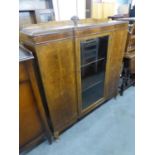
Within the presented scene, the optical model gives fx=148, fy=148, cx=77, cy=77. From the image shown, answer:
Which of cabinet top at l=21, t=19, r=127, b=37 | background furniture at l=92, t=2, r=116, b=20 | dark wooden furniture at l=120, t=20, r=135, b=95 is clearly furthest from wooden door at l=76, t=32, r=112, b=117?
background furniture at l=92, t=2, r=116, b=20

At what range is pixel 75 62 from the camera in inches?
56.6

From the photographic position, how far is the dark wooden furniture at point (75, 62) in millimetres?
1198

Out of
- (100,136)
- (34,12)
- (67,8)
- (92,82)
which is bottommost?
(100,136)

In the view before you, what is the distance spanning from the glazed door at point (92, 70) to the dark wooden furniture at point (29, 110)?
0.52 meters

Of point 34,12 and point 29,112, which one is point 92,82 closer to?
point 29,112

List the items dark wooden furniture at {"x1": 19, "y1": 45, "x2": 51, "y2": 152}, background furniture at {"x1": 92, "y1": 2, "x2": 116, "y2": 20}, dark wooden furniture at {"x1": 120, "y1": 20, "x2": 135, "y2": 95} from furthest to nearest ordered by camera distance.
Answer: background furniture at {"x1": 92, "y1": 2, "x2": 116, "y2": 20} < dark wooden furniture at {"x1": 120, "y1": 20, "x2": 135, "y2": 95} < dark wooden furniture at {"x1": 19, "y1": 45, "x2": 51, "y2": 152}

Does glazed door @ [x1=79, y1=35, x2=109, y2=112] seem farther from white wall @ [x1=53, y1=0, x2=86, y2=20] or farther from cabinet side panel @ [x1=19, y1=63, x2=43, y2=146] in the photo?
white wall @ [x1=53, y1=0, x2=86, y2=20]

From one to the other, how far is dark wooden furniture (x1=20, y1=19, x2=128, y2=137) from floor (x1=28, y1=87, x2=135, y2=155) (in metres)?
0.12

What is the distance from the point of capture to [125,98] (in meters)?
2.33

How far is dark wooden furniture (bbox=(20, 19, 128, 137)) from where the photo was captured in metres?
1.20

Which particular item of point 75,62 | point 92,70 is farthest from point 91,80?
point 75,62

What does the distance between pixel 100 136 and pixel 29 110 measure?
34.8 inches
